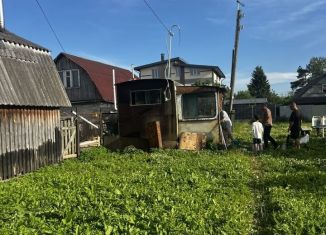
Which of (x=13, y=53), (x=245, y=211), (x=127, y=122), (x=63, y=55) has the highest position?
(x=63, y=55)

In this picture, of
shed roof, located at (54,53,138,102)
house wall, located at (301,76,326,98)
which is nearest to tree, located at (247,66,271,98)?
house wall, located at (301,76,326,98)

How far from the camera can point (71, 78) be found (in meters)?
39.6

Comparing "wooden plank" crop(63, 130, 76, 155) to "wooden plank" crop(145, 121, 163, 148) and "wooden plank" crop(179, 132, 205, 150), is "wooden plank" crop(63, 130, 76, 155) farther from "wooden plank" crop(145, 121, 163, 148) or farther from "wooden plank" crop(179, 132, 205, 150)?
"wooden plank" crop(179, 132, 205, 150)

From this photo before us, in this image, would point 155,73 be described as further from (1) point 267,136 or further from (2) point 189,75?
(1) point 267,136

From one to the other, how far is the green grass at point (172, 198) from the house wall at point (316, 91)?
1770 inches

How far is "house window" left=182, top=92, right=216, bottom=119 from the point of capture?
17.8 m

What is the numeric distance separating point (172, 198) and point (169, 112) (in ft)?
31.2

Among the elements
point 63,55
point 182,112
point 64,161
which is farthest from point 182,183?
point 63,55

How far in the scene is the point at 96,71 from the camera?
4072 cm

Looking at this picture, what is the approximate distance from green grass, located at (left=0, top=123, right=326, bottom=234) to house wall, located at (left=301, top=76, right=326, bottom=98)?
45.0 meters

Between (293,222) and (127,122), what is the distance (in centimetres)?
1211

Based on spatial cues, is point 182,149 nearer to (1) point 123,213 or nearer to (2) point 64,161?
(2) point 64,161

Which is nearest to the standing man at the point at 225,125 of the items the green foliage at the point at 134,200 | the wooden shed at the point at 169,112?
the wooden shed at the point at 169,112

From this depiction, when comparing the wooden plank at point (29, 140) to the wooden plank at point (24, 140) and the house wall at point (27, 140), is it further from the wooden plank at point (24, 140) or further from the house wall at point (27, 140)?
the wooden plank at point (24, 140)
